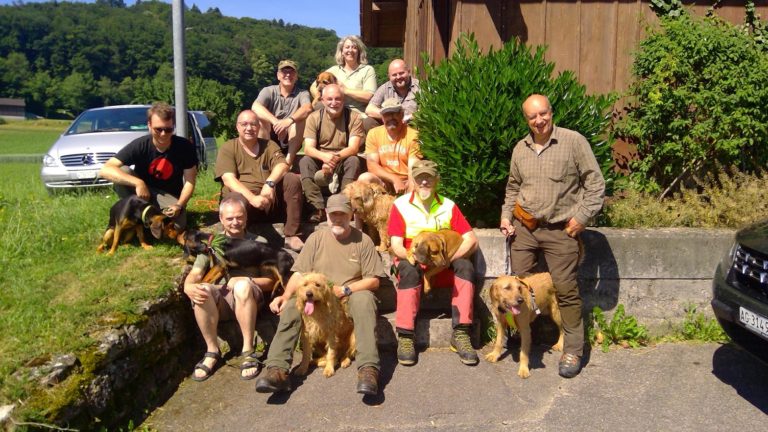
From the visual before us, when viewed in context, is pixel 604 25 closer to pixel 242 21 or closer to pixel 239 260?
pixel 239 260

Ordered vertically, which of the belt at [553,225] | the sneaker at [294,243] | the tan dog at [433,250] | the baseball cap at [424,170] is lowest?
the sneaker at [294,243]

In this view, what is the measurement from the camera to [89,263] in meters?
5.29

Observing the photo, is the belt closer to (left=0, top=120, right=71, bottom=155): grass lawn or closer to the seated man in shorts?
the seated man in shorts

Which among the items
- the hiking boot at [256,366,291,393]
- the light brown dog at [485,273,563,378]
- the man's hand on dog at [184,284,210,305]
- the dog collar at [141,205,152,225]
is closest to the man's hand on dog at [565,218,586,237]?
the light brown dog at [485,273,563,378]

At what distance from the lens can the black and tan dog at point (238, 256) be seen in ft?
15.9

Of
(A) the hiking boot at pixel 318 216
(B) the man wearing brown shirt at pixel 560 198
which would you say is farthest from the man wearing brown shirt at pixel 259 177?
(B) the man wearing brown shirt at pixel 560 198

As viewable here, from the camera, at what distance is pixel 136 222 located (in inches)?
220

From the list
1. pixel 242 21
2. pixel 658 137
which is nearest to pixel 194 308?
pixel 658 137

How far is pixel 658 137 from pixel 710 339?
95.8 inches

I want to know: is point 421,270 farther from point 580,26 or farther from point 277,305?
point 580,26

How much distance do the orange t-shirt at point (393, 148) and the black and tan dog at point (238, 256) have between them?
1551mm

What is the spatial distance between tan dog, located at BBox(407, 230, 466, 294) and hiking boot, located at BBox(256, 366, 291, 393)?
127cm

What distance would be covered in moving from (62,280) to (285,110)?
122 inches

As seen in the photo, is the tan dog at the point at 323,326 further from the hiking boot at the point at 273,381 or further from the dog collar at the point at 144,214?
the dog collar at the point at 144,214
